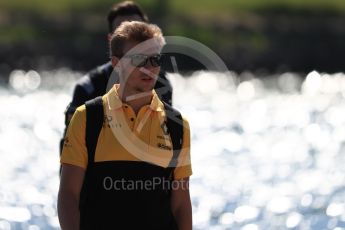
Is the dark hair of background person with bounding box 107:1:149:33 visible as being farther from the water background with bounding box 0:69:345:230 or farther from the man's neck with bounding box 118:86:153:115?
the water background with bounding box 0:69:345:230

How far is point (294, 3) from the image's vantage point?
47438 mm

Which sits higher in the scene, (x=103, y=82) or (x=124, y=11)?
(x=124, y=11)

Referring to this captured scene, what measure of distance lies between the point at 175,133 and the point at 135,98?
0.29m

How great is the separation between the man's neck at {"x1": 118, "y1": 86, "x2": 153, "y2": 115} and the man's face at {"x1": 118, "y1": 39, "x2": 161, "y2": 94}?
0.08 feet

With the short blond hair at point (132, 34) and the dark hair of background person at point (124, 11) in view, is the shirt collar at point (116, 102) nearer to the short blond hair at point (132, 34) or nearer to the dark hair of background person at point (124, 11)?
the short blond hair at point (132, 34)

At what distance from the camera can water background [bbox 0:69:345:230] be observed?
14188mm

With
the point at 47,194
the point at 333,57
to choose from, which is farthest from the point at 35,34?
the point at 47,194

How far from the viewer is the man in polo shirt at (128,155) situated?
5496mm

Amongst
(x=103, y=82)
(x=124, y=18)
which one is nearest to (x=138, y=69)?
(x=103, y=82)

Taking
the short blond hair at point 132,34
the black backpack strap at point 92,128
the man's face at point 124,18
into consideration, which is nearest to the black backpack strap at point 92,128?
the black backpack strap at point 92,128

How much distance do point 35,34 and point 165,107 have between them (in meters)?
35.7

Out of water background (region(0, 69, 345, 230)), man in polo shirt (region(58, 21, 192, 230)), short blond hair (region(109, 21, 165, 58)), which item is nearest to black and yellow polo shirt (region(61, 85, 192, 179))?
man in polo shirt (region(58, 21, 192, 230))

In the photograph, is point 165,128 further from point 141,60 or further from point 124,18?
point 124,18

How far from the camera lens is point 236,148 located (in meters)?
21.6
